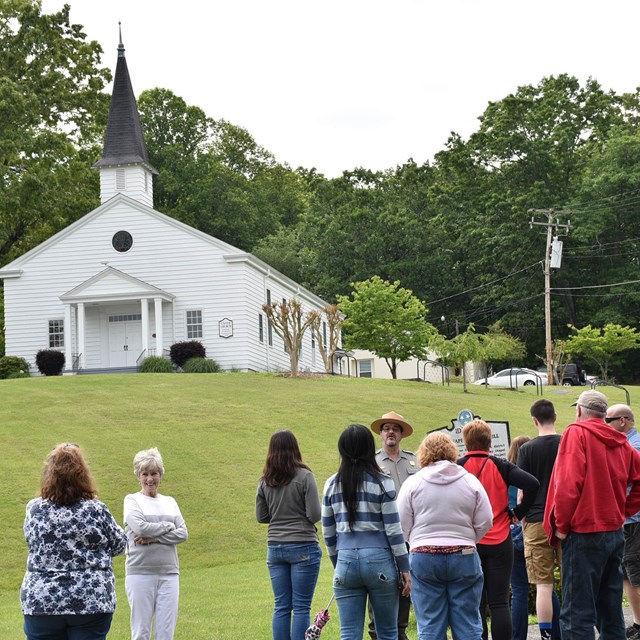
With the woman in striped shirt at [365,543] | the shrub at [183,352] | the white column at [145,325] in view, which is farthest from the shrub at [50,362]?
the woman in striped shirt at [365,543]

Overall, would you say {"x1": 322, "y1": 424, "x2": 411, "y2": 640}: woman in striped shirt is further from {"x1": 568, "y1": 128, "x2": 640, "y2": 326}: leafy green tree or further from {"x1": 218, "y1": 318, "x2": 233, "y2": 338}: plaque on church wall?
{"x1": 568, "y1": 128, "x2": 640, "y2": 326}: leafy green tree

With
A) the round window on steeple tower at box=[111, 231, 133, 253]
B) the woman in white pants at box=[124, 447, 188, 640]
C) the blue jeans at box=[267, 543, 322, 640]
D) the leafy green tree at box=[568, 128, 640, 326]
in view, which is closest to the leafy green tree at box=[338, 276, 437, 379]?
the round window on steeple tower at box=[111, 231, 133, 253]

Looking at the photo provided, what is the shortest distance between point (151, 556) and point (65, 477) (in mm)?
1762

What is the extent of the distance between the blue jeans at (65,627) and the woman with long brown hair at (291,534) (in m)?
2.01

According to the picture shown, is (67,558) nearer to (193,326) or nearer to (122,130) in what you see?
(193,326)

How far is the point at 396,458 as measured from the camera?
31.0 feet

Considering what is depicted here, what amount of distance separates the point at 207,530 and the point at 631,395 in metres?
27.0

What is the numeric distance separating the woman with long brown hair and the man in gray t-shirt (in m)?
0.75

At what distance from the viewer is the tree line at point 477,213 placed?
63.0 meters

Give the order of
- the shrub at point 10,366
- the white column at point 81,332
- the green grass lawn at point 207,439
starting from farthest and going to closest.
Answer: the white column at point 81,332 → the shrub at point 10,366 → the green grass lawn at point 207,439

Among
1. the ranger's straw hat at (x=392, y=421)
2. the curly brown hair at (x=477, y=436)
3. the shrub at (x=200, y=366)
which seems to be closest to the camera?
the curly brown hair at (x=477, y=436)

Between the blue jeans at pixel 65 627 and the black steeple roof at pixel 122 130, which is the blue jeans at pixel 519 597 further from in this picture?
the black steeple roof at pixel 122 130

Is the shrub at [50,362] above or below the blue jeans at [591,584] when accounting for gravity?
above

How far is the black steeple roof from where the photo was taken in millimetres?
48250
